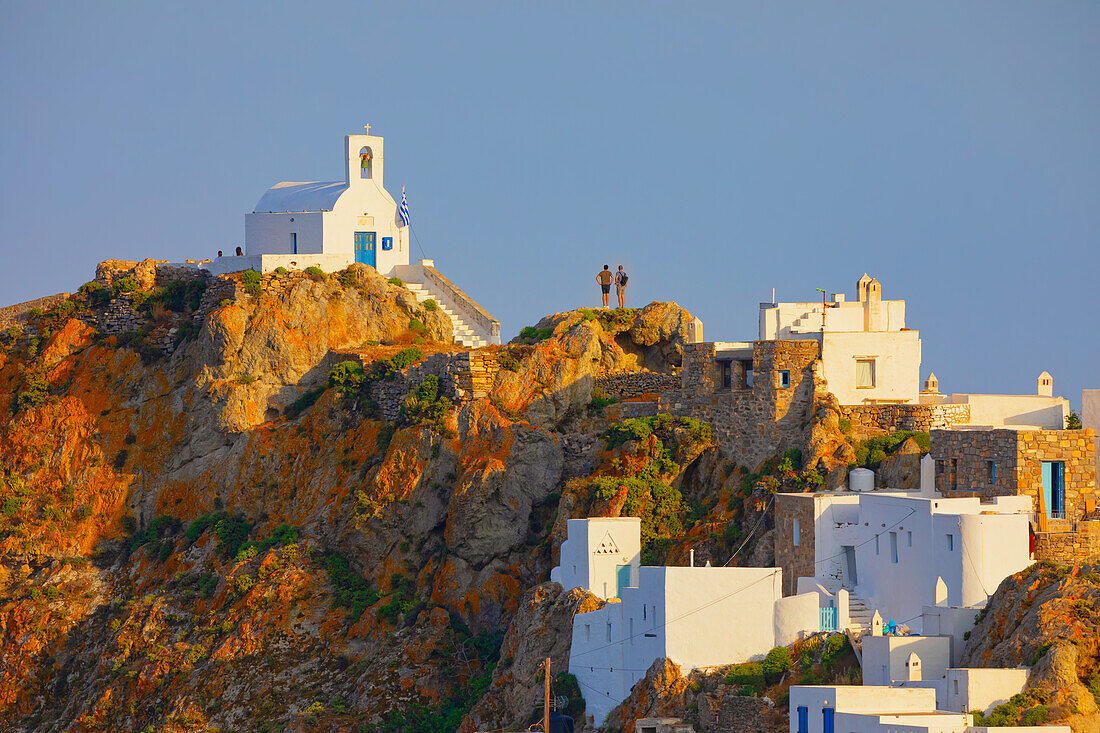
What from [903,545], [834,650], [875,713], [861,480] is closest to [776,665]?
[834,650]

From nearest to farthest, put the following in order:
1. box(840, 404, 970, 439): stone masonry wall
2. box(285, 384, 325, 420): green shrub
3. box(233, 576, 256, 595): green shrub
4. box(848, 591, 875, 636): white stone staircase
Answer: box(848, 591, 875, 636): white stone staircase, box(840, 404, 970, 439): stone masonry wall, box(233, 576, 256, 595): green shrub, box(285, 384, 325, 420): green shrub

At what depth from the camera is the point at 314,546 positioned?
248 feet

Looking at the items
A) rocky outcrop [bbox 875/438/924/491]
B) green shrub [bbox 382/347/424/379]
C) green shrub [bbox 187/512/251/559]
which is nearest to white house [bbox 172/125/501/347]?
green shrub [bbox 382/347/424/379]

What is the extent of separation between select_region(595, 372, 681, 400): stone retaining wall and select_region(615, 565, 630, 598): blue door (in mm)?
10865

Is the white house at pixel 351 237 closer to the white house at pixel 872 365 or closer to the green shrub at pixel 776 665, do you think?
the white house at pixel 872 365

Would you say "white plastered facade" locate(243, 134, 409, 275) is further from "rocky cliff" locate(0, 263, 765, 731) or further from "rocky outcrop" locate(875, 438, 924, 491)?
"rocky outcrop" locate(875, 438, 924, 491)

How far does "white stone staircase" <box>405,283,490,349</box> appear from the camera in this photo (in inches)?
3285

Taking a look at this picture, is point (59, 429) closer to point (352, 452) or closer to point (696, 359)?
point (352, 452)

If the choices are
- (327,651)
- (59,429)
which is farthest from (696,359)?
(59,429)

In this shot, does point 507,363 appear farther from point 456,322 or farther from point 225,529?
point 225,529

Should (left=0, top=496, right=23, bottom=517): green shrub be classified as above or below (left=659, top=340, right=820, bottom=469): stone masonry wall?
below

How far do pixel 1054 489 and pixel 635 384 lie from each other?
18.3 meters

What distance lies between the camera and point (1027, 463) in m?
60.3

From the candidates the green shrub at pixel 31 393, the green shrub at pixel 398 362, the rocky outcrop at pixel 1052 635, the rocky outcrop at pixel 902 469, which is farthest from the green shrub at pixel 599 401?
the rocky outcrop at pixel 1052 635
